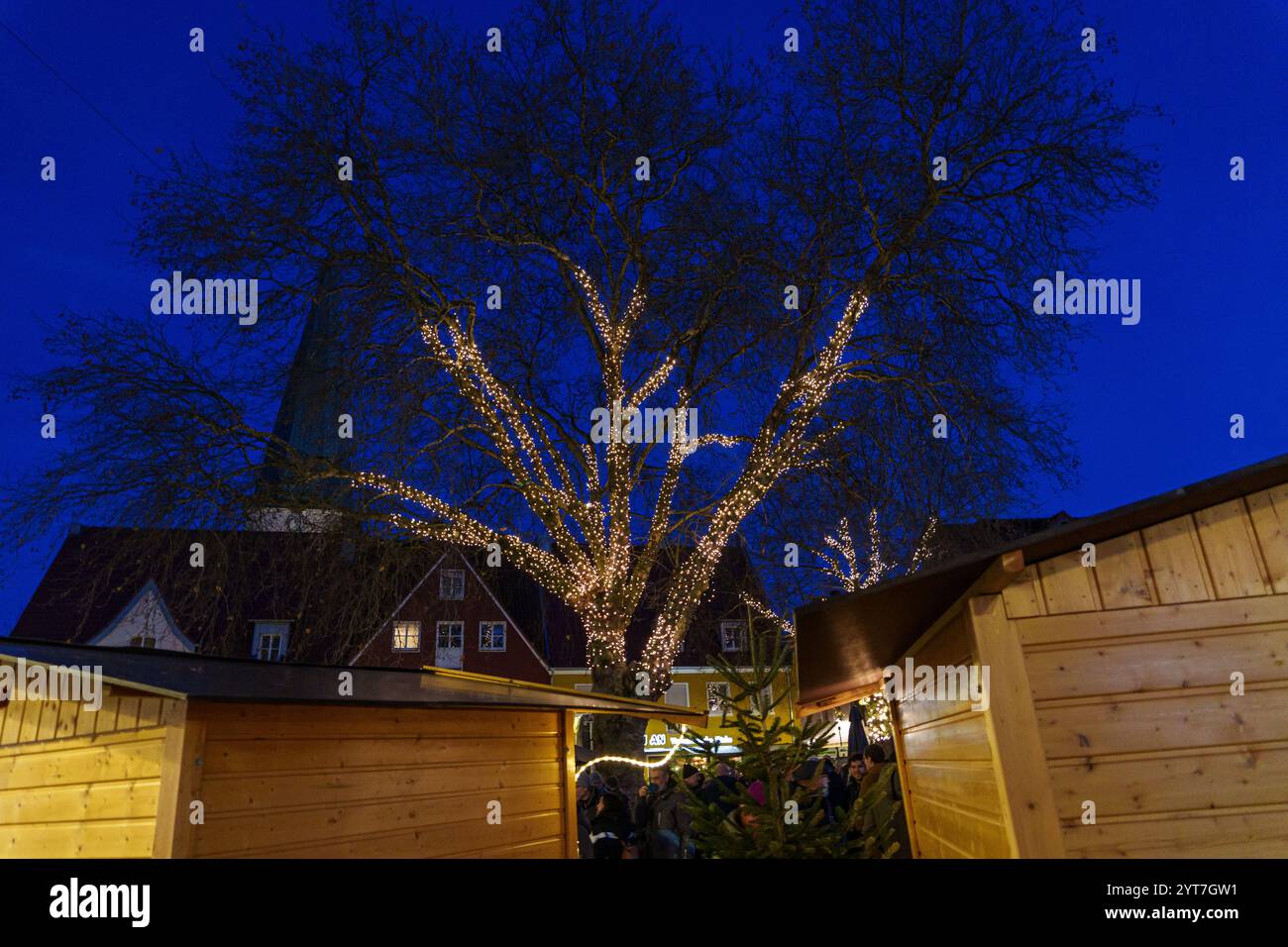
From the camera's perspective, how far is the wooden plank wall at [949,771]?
5.78m

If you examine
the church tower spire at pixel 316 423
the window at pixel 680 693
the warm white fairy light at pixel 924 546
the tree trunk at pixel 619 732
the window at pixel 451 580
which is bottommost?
the window at pixel 680 693

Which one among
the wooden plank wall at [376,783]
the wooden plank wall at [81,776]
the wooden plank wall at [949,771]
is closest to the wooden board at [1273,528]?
the wooden plank wall at [949,771]

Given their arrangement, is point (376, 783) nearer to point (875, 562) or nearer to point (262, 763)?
point (262, 763)

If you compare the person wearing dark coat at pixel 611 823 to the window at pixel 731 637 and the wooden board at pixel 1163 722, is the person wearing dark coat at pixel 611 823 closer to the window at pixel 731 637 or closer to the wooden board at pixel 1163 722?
the wooden board at pixel 1163 722

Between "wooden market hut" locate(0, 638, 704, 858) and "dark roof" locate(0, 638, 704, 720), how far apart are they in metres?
0.02

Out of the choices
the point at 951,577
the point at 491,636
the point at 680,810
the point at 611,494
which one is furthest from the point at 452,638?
the point at 951,577

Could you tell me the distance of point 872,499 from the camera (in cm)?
1555

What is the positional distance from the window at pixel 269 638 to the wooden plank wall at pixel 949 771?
108ft

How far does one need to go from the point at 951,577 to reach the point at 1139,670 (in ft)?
4.26

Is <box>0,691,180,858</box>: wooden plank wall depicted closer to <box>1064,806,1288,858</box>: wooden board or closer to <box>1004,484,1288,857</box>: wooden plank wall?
<box>1004,484,1288,857</box>: wooden plank wall

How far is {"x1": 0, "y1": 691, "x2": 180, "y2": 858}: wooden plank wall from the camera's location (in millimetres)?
6430

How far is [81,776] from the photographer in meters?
6.95
